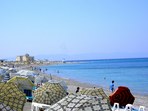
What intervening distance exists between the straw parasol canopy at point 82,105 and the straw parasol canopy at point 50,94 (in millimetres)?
7921

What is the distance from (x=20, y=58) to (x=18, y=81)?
457ft

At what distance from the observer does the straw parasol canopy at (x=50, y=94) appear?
12.4 m

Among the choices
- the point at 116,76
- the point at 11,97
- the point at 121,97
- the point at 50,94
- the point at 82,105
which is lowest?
the point at 116,76

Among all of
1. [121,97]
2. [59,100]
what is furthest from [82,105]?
[121,97]

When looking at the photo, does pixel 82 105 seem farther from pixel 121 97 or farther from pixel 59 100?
pixel 121 97

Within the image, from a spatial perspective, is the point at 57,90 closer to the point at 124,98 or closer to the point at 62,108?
the point at 124,98

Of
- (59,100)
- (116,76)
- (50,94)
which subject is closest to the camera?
(59,100)

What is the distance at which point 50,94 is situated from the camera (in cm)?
1260

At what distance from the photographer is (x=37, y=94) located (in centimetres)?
1311

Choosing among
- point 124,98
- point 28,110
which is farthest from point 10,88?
point 28,110

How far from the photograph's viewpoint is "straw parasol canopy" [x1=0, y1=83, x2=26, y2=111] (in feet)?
23.3

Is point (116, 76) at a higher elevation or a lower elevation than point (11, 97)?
lower

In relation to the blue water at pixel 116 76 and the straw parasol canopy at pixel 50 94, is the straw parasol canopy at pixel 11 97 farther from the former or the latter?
the blue water at pixel 116 76

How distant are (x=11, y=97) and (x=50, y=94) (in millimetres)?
5204
